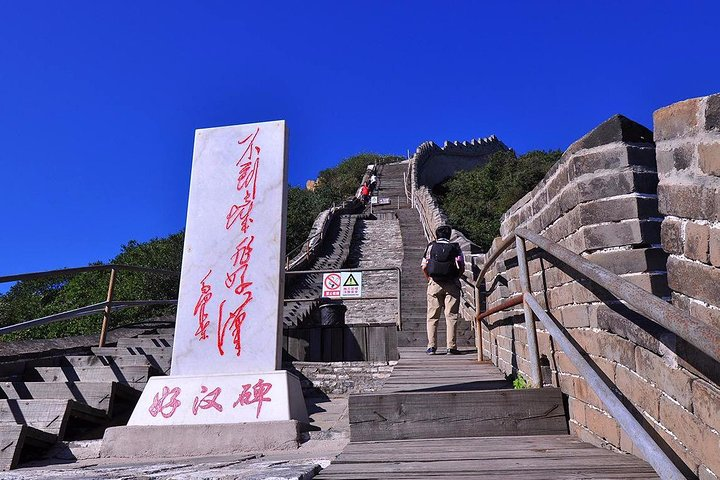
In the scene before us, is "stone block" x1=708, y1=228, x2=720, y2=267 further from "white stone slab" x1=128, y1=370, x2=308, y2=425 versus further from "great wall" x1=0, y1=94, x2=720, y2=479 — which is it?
"white stone slab" x1=128, y1=370, x2=308, y2=425

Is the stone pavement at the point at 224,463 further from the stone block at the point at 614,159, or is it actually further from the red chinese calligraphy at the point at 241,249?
the stone block at the point at 614,159

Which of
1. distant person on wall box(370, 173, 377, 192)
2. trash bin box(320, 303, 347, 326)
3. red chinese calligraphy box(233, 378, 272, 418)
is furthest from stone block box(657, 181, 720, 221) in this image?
distant person on wall box(370, 173, 377, 192)

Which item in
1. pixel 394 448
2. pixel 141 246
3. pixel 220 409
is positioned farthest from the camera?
pixel 141 246

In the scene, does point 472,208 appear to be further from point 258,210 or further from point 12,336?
point 258,210

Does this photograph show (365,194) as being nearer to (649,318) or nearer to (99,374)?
(99,374)

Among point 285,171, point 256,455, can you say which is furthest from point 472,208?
point 256,455

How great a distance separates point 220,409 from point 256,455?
2.52ft

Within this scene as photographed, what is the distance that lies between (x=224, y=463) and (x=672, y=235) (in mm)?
2560

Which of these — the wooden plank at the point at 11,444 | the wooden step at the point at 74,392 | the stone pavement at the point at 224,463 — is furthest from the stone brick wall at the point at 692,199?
the wooden step at the point at 74,392

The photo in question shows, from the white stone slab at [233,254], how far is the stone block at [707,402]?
3.49m

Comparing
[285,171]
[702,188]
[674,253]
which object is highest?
[285,171]

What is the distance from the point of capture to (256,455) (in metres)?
3.44

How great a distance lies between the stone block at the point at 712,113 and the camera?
145 cm

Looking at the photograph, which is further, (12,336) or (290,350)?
(12,336)
